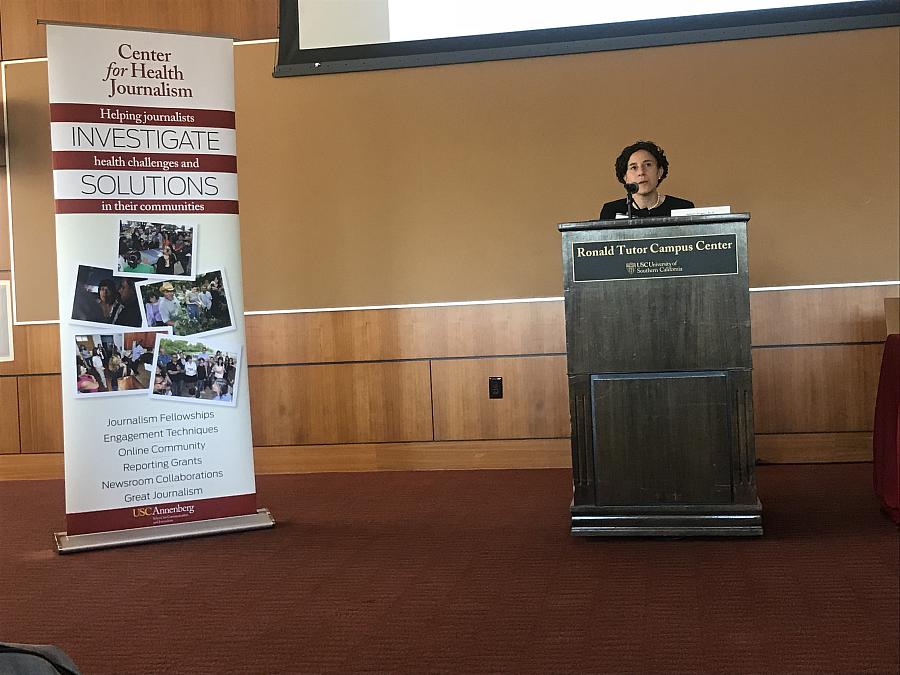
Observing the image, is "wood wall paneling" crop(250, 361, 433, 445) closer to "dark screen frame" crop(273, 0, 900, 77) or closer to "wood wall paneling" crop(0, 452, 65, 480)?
"wood wall paneling" crop(0, 452, 65, 480)

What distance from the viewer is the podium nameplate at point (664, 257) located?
132 inches

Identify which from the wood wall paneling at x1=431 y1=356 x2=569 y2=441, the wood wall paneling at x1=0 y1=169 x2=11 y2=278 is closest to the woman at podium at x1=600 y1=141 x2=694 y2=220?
the wood wall paneling at x1=431 y1=356 x2=569 y2=441

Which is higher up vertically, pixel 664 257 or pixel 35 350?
pixel 664 257

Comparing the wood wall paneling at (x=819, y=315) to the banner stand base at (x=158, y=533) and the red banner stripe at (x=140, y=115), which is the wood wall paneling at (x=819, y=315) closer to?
the banner stand base at (x=158, y=533)

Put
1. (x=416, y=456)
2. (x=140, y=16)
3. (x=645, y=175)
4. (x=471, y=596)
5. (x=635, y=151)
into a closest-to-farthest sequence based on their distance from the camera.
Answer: (x=471, y=596) → (x=645, y=175) → (x=635, y=151) → (x=416, y=456) → (x=140, y=16)

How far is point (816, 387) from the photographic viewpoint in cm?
514

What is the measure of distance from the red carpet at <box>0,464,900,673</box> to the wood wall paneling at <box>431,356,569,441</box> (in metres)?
1.11

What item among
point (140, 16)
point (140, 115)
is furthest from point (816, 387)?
point (140, 16)

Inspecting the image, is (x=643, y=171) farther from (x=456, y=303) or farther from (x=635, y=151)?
(x=456, y=303)

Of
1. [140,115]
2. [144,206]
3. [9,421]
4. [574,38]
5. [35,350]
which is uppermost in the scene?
[574,38]

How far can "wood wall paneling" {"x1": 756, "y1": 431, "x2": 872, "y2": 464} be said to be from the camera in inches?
200

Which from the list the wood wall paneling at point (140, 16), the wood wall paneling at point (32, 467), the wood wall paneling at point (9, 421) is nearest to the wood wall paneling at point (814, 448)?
the wood wall paneling at point (140, 16)

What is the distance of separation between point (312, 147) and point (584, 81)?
1.62 metres

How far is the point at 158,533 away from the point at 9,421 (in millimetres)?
2475
